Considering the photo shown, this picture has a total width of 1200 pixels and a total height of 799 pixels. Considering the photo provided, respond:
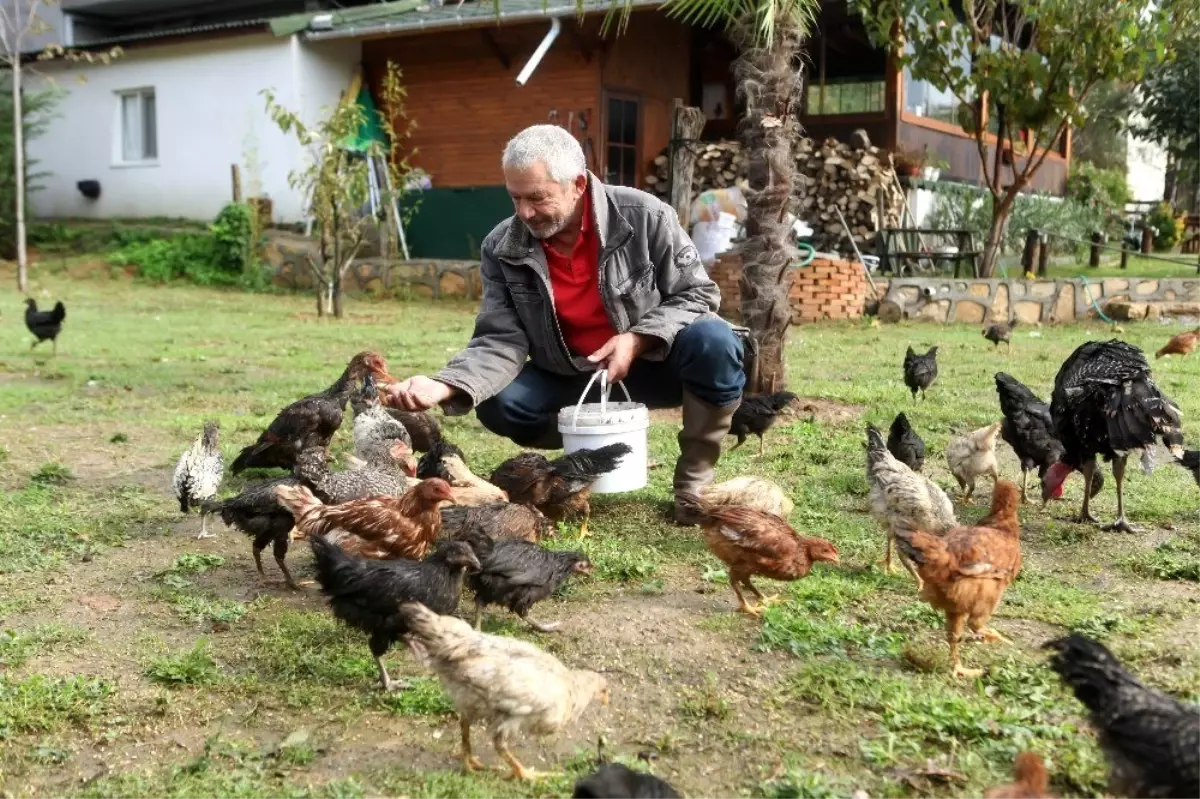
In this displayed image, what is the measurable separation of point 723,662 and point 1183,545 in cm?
287

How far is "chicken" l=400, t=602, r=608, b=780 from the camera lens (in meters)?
3.32

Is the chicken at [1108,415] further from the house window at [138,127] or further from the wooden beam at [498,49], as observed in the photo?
the house window at [138,127]

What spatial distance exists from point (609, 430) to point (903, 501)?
1.48 m

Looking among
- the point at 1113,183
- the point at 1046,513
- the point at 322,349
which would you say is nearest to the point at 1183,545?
the point at 1046,513

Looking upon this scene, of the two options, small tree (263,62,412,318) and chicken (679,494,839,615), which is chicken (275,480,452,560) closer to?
chicken (679,494,839,615)

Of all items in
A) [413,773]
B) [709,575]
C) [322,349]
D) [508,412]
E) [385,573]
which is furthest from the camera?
[322,349]

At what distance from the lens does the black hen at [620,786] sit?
2.72 metres

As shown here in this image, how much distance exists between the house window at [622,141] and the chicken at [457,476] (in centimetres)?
1435

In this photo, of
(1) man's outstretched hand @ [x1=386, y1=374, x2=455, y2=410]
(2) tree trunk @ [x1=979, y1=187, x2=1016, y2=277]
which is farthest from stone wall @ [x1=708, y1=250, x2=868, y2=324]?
(1) man's outstretched hand @ [x1=386, y1=374, x2=455, y2=410]

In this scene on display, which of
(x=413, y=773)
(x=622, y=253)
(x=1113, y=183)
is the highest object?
(x=1113, y=183)

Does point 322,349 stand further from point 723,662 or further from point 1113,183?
point 1113,183

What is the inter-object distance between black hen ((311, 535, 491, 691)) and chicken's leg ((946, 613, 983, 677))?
181cm

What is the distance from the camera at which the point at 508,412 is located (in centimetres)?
608

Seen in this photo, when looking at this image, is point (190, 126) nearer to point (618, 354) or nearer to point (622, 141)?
point (622, 141)
